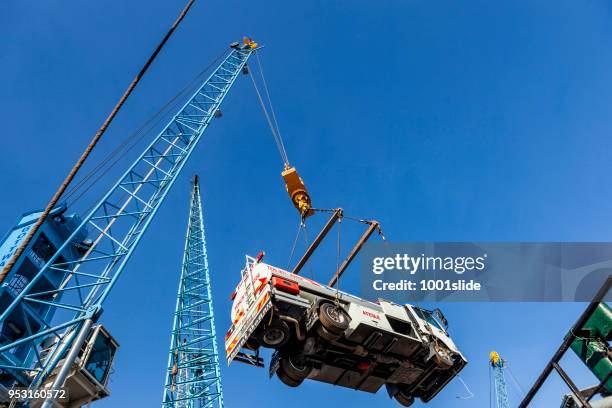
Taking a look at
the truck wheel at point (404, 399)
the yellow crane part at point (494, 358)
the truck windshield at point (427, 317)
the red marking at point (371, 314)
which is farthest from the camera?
the yellow crane part at point (494, 358)

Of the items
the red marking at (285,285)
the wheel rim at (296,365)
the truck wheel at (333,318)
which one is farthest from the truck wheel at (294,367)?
the red marking at (285,285)

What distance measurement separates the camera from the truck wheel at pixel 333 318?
16891 mm

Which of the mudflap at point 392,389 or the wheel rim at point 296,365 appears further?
the mudflap at point 392,389

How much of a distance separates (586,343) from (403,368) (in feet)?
26.1

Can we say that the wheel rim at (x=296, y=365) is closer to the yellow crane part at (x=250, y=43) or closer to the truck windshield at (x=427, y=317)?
the truck windshield at (x=427, y=317)

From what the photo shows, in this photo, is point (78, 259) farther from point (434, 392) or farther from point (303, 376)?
point (434, 392)

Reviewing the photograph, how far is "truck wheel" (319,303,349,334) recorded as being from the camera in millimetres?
16891

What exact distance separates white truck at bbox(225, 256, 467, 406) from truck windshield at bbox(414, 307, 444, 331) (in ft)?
2.10

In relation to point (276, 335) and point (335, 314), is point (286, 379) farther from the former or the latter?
point (335, 314)

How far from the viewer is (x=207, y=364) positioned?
46094 mm

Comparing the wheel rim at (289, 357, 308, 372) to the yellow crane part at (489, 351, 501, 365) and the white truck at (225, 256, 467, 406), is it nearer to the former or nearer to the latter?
the white truck at (225, 256, 467, 406)

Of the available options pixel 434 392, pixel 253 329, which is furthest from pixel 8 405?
pixel 434 392

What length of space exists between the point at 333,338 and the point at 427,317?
5.57 meters

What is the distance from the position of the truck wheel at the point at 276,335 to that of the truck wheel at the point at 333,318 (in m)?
1.23
